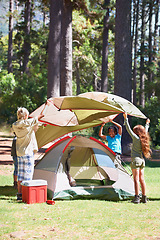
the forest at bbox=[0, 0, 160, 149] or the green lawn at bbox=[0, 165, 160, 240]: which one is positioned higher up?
the forest at bbox=[0, 0, 160, 149]

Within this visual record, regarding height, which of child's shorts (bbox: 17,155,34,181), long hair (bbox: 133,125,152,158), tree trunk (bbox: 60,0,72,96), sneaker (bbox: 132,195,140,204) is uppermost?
tree trunk (bbox: 60,0,72,96)

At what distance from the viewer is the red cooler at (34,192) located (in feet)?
19.9

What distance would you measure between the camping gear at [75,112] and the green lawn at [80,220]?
1.84 meters

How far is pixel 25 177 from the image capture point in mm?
6336

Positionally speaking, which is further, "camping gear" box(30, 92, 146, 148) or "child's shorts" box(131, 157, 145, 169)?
"camping gear" box(30, 92, 146, 148)

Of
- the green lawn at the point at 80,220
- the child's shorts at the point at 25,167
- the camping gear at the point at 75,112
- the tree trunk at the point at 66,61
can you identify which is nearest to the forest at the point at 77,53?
the tree trunk at the point at 66,61

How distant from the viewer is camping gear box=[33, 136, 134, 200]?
676cm

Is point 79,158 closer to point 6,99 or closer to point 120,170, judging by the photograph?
point 120,170

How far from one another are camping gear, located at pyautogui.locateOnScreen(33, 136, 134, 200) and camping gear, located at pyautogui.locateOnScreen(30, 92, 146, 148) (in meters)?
0.61

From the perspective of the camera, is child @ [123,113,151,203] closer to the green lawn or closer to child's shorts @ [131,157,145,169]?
child's shorts @ [131,157,145,169]

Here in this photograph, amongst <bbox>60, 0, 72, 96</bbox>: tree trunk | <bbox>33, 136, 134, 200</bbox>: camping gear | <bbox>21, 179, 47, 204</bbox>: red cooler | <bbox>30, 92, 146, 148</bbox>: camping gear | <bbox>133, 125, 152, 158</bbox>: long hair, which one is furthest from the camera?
<bbox>60, 0, 72, 96</bbox>: tree trunk

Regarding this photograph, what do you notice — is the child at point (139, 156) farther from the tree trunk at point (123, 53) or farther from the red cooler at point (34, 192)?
the tree trunk at point (123, 53)

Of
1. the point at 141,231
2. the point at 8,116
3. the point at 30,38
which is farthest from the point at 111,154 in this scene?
the point at 30,38

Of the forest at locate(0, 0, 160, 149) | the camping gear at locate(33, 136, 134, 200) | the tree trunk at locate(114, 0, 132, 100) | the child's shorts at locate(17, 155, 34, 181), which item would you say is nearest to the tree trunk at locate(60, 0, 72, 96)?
the forest at locate(0, 0, 160, 149)
